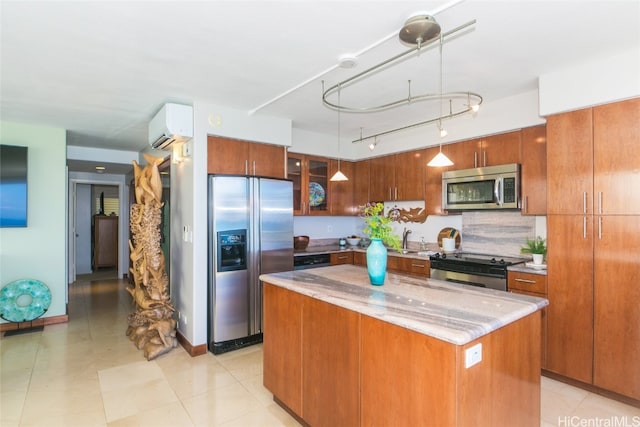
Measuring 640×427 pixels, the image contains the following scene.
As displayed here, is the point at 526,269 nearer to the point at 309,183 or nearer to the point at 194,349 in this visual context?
the point at 309,183

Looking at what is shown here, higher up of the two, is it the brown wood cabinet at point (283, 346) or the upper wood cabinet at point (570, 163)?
the upper wood cabinet at point (570, 163)

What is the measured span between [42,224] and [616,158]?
609cm

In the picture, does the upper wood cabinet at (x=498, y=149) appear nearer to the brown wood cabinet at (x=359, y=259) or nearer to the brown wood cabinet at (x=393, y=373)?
the brown wood cabinet at (x=359, y=259)

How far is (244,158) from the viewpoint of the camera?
12.7 feet

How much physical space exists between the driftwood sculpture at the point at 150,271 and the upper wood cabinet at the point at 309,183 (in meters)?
1.71

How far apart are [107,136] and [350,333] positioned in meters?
4.68

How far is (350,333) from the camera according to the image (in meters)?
1.90

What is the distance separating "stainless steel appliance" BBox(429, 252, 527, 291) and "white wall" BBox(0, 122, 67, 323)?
4751mm

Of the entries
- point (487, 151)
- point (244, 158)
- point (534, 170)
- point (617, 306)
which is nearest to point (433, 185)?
point (487, 151)

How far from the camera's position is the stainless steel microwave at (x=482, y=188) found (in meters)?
3.51

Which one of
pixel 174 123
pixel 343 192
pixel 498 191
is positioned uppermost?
pixel 174 123

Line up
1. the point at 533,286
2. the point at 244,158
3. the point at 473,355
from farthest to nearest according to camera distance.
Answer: the point at 244,158, the point at 533,286, the point at 473,355

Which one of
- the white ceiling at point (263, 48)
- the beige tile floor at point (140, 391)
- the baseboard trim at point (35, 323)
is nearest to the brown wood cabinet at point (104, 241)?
the baseboard trim at point (35, 323)

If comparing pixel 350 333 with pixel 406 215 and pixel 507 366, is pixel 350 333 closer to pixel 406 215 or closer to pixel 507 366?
pixel 507 366
